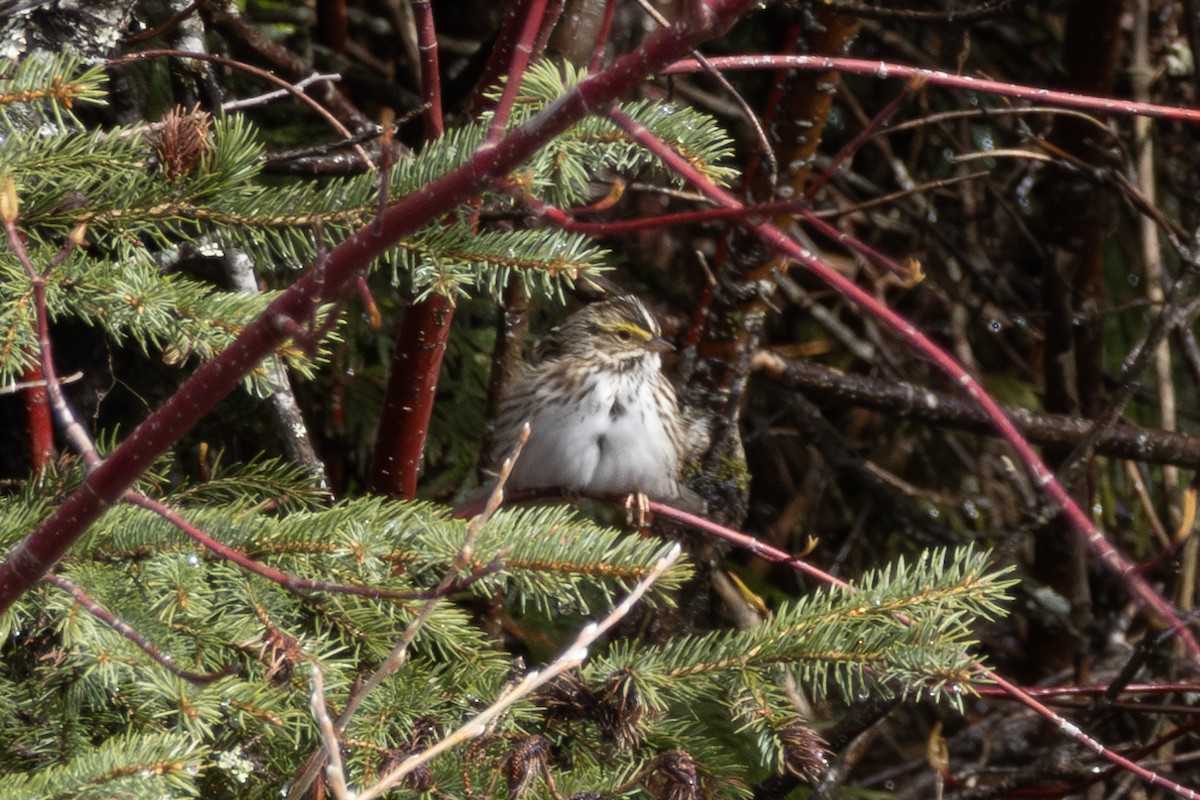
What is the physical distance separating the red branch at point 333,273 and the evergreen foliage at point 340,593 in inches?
11.3

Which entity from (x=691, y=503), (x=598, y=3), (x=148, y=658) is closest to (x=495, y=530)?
(x=148, y=658)

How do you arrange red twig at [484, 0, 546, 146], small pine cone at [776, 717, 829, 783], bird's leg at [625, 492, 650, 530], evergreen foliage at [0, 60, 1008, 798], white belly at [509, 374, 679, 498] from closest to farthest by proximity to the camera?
red twig at [484, 0, 546, 146] < evergreen foliage at [0, 60, 1008, 798] < small pine cone at [776, 717, 829, 783] < bird's leg at [625, 492, 650, 530] < white belly at [509, 374, 679, 498]

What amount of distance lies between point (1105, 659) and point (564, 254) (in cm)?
281

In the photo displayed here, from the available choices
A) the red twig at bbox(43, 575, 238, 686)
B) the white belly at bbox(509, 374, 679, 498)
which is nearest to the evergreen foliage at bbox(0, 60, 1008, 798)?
the red twig at bbox(43, 575, 238, 686)

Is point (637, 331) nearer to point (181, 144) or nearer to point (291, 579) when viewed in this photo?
point (181, 144)

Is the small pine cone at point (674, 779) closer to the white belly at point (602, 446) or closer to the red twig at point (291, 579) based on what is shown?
the red twig at point (291, 579)

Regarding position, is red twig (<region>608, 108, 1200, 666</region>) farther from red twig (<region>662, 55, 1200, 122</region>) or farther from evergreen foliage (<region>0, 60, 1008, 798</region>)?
evergreen foliage (<region>0, 60, 1008, 798</region>)

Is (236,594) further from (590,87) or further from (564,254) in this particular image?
(590,87)

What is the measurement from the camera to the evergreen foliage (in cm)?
168

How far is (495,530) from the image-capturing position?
1.80 metres

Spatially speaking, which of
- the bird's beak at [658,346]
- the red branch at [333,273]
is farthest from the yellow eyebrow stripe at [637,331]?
the red branch at [333,273]

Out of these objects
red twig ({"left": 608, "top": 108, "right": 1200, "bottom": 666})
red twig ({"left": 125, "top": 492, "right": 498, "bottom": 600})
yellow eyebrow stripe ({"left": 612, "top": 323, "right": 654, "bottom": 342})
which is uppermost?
red twig ({"left": 608, "top": 108, "right": 1200, "bottom": 666})

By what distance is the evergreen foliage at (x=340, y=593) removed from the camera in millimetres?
1678

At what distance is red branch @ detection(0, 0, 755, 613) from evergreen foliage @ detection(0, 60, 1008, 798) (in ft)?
0.94
